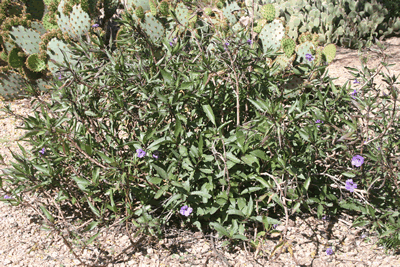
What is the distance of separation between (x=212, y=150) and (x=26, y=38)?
4.20m

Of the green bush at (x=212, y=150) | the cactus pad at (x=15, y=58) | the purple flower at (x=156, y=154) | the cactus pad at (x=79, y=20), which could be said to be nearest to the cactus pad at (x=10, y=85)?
the cactus pad at (x=15, y=58)

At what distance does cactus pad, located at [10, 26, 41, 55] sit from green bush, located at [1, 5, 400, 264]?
2.95 meters

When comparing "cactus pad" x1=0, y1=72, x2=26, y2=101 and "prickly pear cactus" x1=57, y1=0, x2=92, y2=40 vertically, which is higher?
"prickly pear cactus" x1=57, y1=0, x2=92, y2=40

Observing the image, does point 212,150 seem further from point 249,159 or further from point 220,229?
point 220,229

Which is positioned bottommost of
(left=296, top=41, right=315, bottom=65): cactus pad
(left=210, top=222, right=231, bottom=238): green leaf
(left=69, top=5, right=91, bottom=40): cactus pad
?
(left=210, top=222, right=231, bottom=238): green leaf

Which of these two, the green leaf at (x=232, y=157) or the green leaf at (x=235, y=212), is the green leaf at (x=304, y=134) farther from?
the green leaf at (x=235, y=212)

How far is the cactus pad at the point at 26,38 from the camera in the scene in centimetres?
484

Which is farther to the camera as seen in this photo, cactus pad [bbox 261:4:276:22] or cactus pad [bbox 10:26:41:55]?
cactus pad [bbox 10:26:41:55]

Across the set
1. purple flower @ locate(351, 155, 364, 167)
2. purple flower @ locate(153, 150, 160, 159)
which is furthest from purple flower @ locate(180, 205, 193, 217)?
purple flower @ locate(351, 155, 364, 167)

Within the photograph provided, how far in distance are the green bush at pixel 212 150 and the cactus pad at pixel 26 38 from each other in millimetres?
2946

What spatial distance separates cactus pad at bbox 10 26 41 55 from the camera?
4.84 metres

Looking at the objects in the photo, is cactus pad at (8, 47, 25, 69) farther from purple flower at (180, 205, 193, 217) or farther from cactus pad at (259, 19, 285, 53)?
purple flower at (180, 205, 193, 217)

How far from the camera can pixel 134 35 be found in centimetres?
254

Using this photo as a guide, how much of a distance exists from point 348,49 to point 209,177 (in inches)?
192
